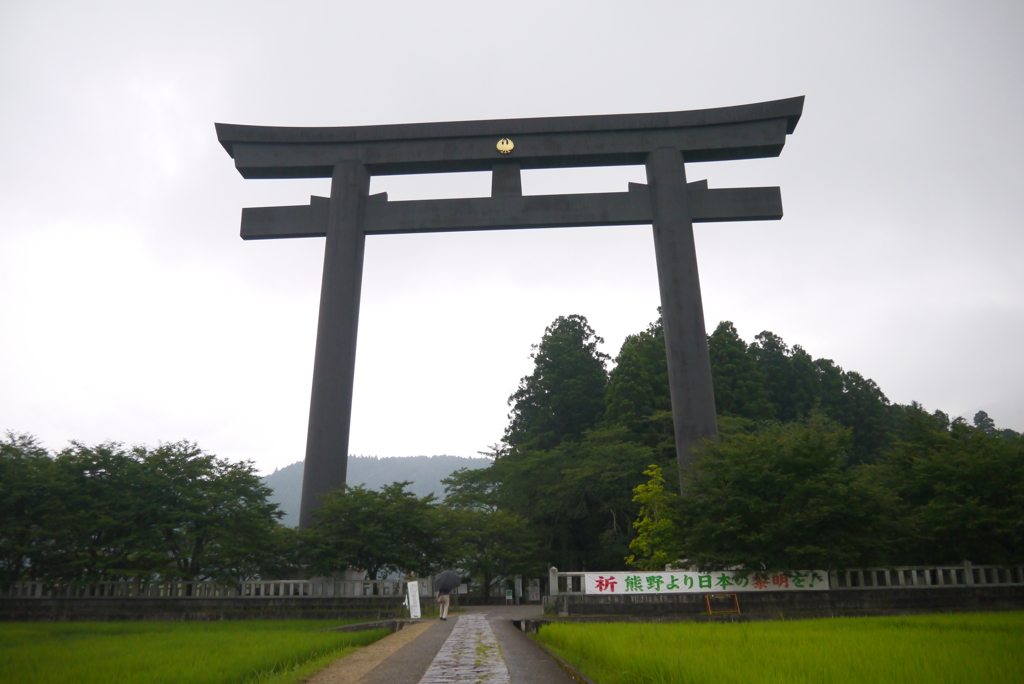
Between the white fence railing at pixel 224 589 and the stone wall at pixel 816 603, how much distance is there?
14.2 ft

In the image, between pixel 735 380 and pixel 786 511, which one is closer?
pixel 786 511

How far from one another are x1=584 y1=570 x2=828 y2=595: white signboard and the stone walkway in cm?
347

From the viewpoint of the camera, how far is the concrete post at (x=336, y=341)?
17.6 metres

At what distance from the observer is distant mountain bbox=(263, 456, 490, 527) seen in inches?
6093

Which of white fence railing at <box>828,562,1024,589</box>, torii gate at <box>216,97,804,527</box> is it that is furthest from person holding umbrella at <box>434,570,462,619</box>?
white fence railing at <box>828,562,1024,589</box>

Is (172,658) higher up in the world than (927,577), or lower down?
lower down

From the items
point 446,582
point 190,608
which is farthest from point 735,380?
point 190,608

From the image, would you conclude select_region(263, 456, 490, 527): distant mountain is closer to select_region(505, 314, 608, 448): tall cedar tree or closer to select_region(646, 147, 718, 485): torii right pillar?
select_region(505, 314, 608, 448): tall cedar tree

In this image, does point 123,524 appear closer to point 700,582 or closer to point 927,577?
point 700,582

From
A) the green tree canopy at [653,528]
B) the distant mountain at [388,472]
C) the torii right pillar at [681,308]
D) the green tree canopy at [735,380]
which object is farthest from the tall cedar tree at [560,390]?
the distant mountain at [388,472]

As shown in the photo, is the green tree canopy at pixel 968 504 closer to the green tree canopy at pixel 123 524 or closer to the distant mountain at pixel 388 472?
the green tree canopy at pixel 123 524

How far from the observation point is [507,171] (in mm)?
19734

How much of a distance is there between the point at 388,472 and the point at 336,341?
16176cm

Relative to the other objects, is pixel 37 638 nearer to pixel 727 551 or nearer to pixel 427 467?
pixel 727 551
